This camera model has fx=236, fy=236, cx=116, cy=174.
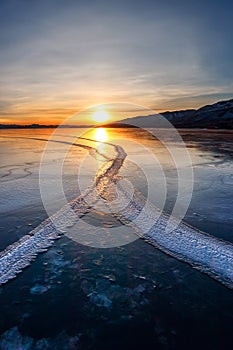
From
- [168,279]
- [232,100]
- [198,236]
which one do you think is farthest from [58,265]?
[232,100]

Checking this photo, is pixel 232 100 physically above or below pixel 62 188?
above

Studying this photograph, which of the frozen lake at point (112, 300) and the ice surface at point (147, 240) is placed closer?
the frozen lake at point (112, 300)

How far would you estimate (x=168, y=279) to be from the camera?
12.4 ft

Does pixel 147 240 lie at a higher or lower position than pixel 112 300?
higher

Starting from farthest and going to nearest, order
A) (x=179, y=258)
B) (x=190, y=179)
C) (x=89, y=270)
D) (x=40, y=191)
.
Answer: (x=190, y=179), (x=40, y=191), (x=179, y=258), (x=89, y=270)

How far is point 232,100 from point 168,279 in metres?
193

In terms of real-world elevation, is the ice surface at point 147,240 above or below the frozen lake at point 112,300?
above

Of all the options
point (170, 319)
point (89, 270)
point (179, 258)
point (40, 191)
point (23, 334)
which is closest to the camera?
point (23, 334)

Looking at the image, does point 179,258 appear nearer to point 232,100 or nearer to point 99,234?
point 99,234

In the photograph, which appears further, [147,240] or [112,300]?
[147,240]

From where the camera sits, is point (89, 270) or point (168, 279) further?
point (89, 270)

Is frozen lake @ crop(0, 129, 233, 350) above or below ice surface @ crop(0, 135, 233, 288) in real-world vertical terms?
below

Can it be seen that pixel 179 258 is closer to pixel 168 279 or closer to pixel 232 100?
pixel 168 279

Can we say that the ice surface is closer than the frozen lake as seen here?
No
